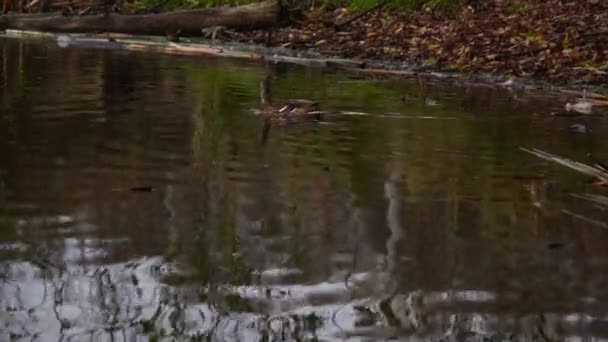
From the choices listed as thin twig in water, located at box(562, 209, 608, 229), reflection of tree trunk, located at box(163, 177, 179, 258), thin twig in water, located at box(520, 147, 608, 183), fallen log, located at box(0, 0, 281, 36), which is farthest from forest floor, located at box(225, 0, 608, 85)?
reflection of tree trunk, located at box(163, 177, 179, 258)

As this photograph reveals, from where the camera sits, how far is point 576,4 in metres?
17.4

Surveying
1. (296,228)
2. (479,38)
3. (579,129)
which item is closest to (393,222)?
(296,228)

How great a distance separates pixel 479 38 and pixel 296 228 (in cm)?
1066

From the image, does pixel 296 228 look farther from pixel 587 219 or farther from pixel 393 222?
pixel 587 219

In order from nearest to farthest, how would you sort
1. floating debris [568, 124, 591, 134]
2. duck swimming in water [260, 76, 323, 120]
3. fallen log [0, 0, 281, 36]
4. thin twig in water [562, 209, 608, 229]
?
thin twig in water [562, 209, 608, 229], floating debris [568, 124, 591, 134], duck swimming in water [260, 76, 323, 120], fallen log [0, 0, 281, 36]

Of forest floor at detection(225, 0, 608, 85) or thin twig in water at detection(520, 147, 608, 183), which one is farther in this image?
forest floor at detection(225, 0, 608, 85)

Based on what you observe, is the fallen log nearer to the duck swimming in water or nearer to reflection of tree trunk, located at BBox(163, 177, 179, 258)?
the duck swimming in water

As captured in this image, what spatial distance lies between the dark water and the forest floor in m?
3.45

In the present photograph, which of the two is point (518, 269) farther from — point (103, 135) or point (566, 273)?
point (103, 135)

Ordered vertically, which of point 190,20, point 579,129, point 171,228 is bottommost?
point 171,228

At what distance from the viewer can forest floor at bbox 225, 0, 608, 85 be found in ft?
46.8

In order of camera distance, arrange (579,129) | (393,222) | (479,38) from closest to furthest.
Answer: (393,222) < (579,129) < (479,38)

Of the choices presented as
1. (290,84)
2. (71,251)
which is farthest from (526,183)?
(290,84)

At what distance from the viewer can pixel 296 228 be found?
6.19m
